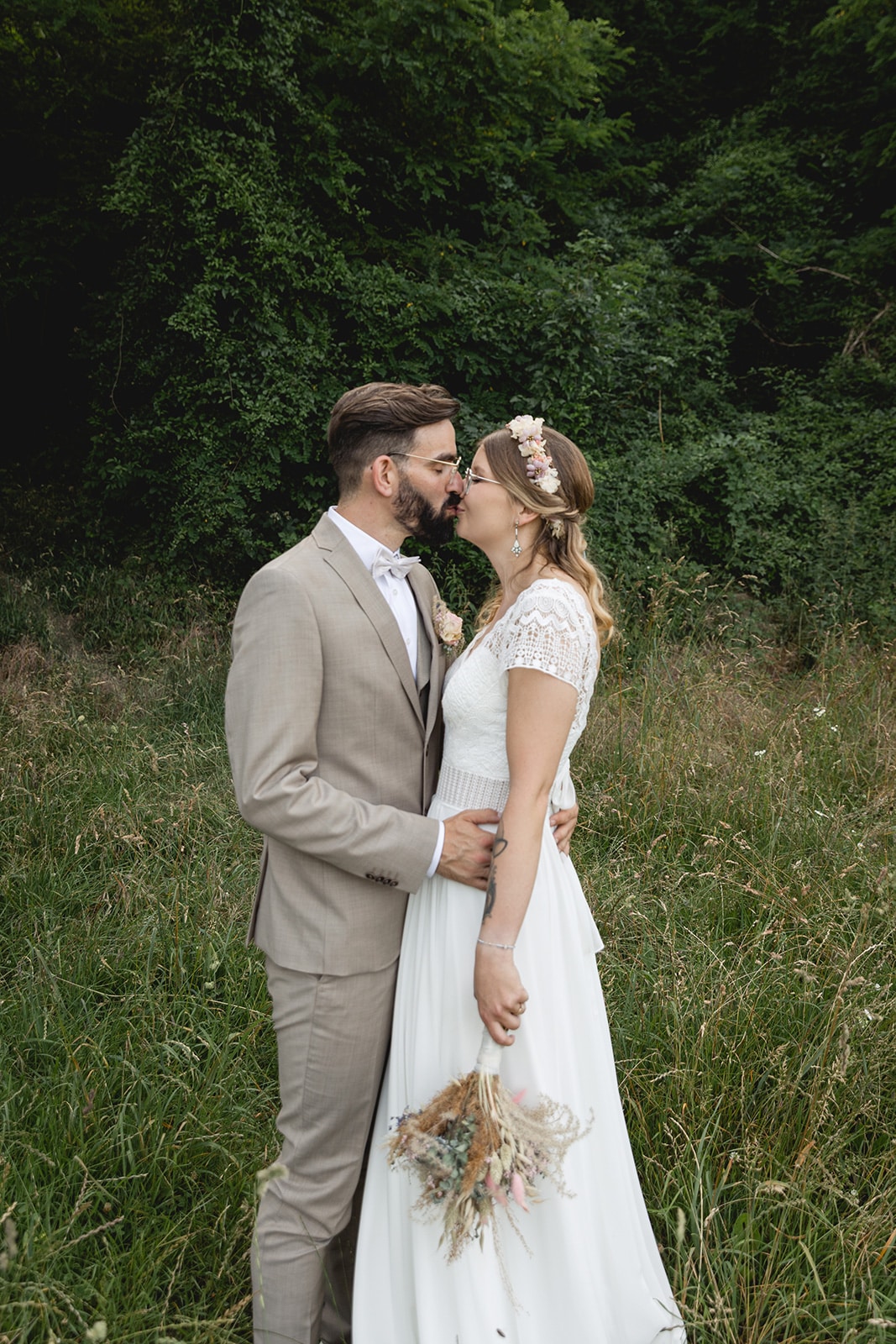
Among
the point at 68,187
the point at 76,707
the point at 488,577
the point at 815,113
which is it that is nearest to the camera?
the point at 76,707

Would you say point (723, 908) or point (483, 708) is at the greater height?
point (483, 708)

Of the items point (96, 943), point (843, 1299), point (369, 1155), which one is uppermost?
point (843, 1299)

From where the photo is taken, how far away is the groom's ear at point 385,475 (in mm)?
2264

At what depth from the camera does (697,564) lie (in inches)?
305

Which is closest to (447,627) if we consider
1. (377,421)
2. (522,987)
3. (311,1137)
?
(377,421)

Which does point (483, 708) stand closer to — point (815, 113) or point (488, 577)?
point (488, 577)

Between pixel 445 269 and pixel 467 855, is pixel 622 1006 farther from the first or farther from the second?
pixel 445 269

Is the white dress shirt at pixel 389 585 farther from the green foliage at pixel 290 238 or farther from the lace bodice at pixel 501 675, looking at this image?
the green foliage at pixel 290 238

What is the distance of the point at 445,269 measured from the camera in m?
7.99

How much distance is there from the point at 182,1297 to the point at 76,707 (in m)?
3.59

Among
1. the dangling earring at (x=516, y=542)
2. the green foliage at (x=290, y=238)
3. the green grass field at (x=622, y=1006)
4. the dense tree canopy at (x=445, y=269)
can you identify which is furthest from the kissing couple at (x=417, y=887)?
the green foliage at (x=290, y=238)

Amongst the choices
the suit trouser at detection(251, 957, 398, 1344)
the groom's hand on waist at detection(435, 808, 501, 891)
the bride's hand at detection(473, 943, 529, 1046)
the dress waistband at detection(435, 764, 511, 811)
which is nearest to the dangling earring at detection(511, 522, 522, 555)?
the dress waistband at detection(435, 764, 511, 811)

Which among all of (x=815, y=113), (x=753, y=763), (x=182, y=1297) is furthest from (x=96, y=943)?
(x=815, y=113)

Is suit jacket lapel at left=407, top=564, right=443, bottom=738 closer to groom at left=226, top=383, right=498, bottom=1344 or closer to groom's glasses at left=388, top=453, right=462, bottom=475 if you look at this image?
groom at left=226, top=383, right=498, bottom=1344
